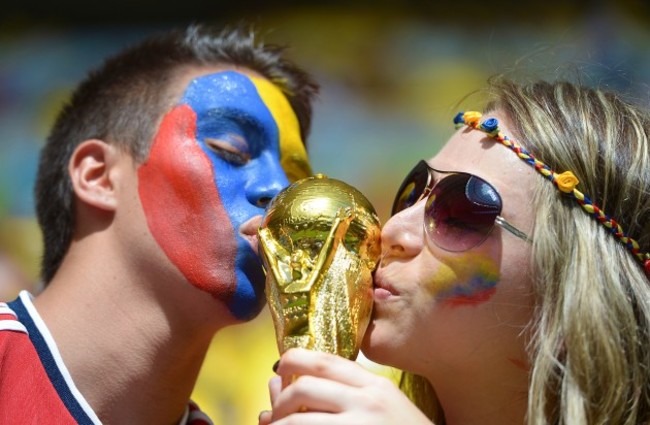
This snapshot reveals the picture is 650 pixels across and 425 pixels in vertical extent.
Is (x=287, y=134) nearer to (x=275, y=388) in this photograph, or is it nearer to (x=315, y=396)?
(x=275, y=388)

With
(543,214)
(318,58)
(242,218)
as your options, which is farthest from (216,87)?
(318,58)

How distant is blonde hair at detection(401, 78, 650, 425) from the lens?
1.98 metres

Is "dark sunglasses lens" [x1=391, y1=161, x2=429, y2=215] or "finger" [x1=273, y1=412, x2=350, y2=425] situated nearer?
"finger" [x1=273, y1=412, x2=350, y2=425]

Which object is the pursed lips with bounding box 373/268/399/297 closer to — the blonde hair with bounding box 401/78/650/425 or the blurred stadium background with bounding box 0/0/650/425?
the blonde hair with bounding box 401/78/650/425

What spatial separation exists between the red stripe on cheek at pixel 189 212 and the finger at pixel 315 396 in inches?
33.2

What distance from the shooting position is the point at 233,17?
A: 17.8 ft

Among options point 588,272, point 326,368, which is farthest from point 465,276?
point 326,368

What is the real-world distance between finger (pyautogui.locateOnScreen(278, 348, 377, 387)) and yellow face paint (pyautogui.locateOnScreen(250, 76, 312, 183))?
44.1 inches

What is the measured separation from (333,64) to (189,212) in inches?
115

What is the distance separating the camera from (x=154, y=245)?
8.68ft

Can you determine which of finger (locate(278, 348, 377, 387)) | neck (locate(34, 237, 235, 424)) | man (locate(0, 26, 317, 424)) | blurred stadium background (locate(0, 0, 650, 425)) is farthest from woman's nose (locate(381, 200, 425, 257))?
blurred stadium background (locate(0, 0, 650, 425))

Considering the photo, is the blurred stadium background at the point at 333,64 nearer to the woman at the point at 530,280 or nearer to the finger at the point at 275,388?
the woman at the point at 530,280

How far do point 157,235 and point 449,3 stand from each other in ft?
10.3

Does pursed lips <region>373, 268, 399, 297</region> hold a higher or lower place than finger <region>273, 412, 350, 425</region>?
higher
